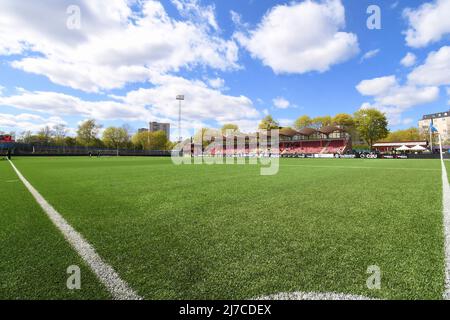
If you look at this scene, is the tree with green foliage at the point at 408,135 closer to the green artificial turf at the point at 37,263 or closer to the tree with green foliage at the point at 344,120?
the tree with green foliage at the point at 344,120

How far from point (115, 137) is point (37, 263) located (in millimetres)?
97418

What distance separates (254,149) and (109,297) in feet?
231

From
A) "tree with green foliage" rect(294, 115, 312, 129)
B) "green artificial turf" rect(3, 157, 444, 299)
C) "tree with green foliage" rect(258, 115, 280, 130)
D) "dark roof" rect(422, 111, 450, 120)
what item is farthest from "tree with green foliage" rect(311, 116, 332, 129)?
"green artificial turf" rect(3, 157, 444, 299)

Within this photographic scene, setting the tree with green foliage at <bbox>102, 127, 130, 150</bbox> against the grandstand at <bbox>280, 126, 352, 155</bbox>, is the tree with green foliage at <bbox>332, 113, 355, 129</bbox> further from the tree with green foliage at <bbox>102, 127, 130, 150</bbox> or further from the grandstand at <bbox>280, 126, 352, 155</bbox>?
the tree with green foliage at <bbox>102, 127, 130, 150</bbox>

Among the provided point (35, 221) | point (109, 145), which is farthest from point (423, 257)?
point (109, 145)

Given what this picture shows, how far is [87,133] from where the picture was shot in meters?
86.8

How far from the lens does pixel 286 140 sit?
71.9 meters

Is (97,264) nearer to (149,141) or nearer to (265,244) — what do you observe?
(265,244)

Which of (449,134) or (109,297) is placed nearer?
(109,297)

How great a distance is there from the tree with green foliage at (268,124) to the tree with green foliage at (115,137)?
5145cm

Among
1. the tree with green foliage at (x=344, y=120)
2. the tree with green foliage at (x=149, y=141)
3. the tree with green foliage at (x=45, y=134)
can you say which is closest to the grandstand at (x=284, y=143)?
the tree with green foliage at (x=344, y=120)

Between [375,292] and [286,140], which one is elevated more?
[286,140]
